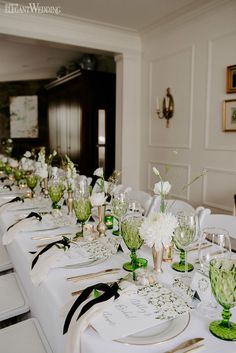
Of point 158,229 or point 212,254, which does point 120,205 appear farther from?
point 212,254

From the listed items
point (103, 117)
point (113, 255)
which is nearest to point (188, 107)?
point (103, 117)

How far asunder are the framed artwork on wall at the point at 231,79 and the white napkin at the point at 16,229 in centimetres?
257

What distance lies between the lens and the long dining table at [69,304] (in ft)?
2.54

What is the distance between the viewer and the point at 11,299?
1524 mm

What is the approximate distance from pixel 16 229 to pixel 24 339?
1.90 feet

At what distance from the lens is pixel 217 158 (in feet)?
11.7

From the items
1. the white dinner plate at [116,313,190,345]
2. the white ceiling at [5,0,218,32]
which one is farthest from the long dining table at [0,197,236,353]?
the white ceiling at [5,0,218,32]

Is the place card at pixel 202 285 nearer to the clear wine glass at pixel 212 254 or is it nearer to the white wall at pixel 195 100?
the clear wine glass at pixel 212 254

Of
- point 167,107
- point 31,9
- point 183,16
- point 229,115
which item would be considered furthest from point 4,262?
point 183,16

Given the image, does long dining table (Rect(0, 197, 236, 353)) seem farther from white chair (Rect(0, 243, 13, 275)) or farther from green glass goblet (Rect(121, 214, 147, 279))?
white chair (Rect(0, 243, 13, 275))

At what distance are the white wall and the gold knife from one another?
9.27 feet

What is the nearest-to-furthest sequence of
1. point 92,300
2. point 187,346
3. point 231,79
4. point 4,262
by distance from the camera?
point 187,346
point 92,300
point 4,262
point 231,79

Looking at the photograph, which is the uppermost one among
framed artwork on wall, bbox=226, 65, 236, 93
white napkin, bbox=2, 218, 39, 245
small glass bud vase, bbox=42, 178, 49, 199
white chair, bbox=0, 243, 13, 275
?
framed artwork on wall, bbox=226, 65, 236, 93

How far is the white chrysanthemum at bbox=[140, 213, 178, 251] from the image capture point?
1.08 m
